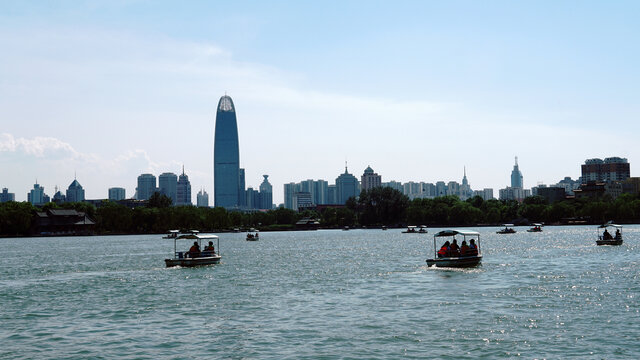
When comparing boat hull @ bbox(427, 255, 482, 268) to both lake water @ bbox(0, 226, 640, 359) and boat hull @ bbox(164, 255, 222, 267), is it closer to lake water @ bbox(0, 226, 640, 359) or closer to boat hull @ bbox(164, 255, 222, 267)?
lake water @ bbox(0, 226, 640, 359)

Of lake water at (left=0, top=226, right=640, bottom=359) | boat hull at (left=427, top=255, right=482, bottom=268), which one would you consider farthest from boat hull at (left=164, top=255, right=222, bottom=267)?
boat hull at (left=427, top=255, right=482, bottom=268)

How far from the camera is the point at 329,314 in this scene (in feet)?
132

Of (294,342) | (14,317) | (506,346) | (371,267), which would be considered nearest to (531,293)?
(506,346)

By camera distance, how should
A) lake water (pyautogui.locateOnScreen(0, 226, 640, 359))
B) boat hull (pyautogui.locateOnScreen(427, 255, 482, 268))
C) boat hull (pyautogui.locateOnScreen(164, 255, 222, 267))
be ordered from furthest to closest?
boat hull (pyautogui.locateOnScreen(164, 255, 222, 267))
boat hull (pyautogui.locateOnScreen(427, 255, 482, 268))
lake water (pyautogui.locateOnScreen(0, 226, 640, 359))

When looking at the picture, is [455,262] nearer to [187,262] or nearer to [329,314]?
[329,314]

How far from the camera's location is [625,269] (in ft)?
213

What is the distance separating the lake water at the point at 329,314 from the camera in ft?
100

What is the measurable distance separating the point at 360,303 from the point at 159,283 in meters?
23.3

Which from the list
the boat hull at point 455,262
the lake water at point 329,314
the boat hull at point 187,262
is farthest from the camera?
the boat hull at point 187,262

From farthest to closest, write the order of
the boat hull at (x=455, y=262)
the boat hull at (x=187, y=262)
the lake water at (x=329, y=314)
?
the boat hull at (x=187, y=262) → the boat hull at (x=455, y=262) → the lake water at (x=329, y=314)

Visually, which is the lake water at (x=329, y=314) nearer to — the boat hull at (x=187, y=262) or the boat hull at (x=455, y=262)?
the boat hull at (x=455, y=262)

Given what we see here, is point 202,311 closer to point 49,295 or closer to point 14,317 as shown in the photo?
point 14,317

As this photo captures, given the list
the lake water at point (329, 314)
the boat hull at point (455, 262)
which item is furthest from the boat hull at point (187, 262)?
the boat hull at point (455, 262)

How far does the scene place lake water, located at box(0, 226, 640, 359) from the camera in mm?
30562
